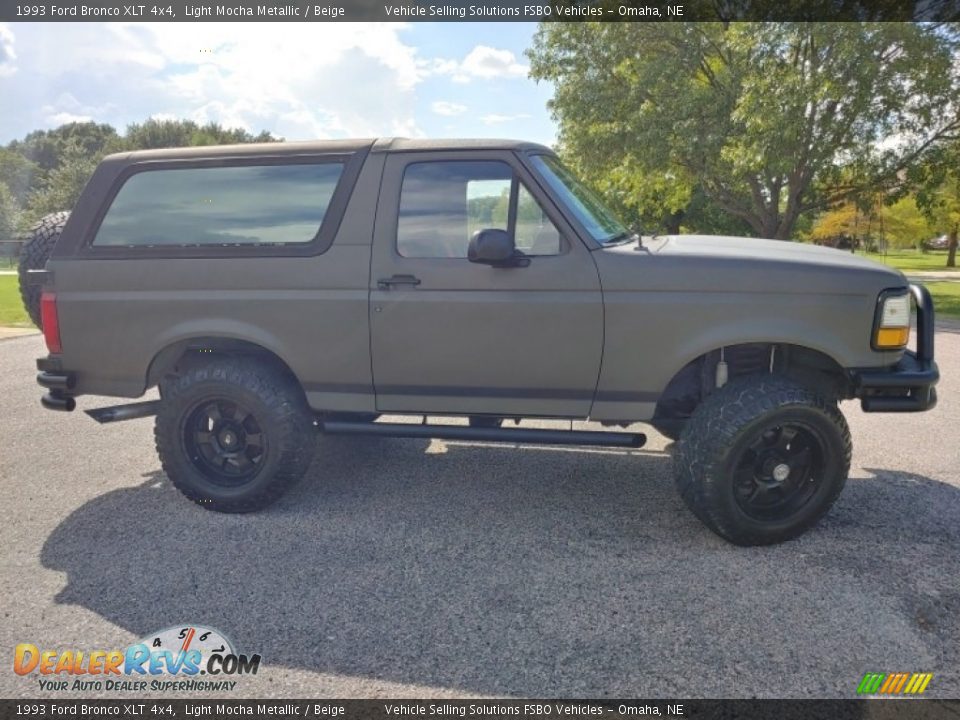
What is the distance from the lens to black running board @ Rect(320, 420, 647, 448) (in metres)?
3.68

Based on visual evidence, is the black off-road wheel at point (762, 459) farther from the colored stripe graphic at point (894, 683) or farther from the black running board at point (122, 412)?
the black running board at point (122, 412)

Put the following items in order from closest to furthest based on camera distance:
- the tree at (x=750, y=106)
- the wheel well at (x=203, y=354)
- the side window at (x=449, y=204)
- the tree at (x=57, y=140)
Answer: the side window at (x=449, y=204) → the wheel well at (x=203, y=354) → the tree at (x=750, y=106) → the tree at (x=57, y=140)

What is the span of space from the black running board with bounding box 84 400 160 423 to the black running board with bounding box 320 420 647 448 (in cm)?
123

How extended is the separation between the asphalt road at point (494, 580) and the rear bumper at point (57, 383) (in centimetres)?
69

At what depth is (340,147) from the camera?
12.6ft

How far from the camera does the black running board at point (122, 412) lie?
4043mm

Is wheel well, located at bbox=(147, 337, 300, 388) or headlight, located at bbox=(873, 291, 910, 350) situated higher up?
headlight, located at bbox=(873, 291, 910, 350)

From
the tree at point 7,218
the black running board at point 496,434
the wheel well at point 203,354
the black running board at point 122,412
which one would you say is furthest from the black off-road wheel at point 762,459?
the tree at point 7,218

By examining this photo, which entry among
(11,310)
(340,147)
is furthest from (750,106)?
(11,310)

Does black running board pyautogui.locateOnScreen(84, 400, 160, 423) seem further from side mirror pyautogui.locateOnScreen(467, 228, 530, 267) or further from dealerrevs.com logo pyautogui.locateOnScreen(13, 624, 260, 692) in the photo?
side mirror pyautogui.locateOnScreen(467, 228, 530, 267)

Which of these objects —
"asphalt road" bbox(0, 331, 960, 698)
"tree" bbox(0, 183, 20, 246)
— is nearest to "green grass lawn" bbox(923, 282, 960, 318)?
"asphalt road" bbox(0, 331, 960, 698)

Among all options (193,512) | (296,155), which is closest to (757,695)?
(193,512)

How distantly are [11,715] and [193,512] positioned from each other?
1739 mm

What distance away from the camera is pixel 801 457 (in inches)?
142
